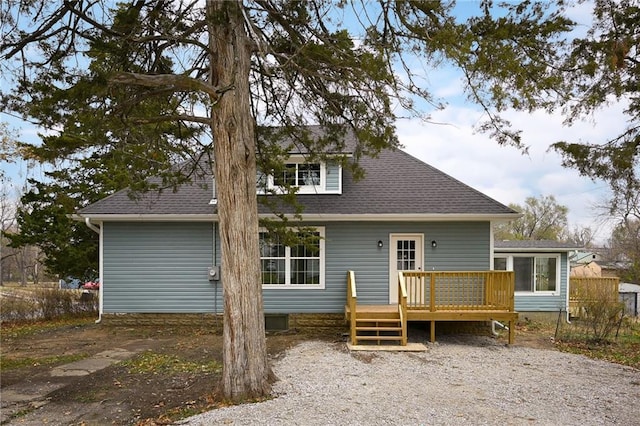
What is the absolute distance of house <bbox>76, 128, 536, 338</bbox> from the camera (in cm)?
1020

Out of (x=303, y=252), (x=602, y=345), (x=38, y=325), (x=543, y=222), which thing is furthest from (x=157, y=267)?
(x=543, y=222)

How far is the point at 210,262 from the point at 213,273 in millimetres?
321

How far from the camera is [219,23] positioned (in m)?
5.24

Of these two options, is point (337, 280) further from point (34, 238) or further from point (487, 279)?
point (34, 238)

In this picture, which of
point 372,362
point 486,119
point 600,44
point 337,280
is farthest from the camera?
point 337,280

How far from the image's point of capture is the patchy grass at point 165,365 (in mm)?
6906

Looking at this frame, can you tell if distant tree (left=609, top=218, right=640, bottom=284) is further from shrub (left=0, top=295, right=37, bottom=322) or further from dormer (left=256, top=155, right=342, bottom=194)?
shrub (left=0, top=295, right=37, bottom=322)

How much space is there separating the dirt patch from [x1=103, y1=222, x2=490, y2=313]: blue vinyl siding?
28.7 inches

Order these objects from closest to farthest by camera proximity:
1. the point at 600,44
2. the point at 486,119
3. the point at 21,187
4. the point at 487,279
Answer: the point at 486,119
the point at 600,44
the point at 487,279
the point at 21,187

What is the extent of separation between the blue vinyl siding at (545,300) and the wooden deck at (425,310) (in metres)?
5.96

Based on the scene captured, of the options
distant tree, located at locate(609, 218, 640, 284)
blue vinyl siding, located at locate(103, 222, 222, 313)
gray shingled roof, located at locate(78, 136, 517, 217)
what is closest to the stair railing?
gray shingled roof, located at locate(78, 136, 517, 217)

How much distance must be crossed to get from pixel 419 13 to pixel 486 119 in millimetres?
1571

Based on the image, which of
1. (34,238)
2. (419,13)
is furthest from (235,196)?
(34,238)

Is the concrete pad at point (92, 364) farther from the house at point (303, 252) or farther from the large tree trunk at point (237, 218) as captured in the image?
the large tree trunk at point (237, 218)
